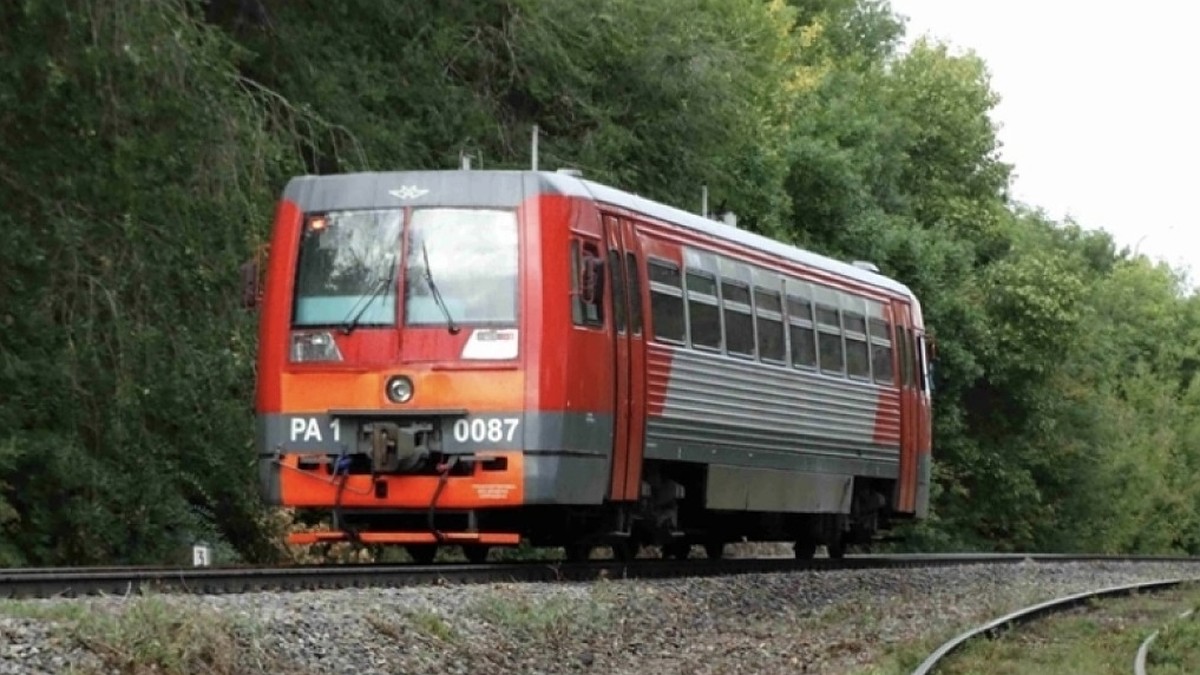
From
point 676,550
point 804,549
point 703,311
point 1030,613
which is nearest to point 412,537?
point 703,311

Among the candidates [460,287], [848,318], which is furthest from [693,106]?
[460,287]

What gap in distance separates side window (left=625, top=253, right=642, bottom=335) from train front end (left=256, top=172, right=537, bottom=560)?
1350mm

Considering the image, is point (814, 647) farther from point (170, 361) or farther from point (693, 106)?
point (693, 106)

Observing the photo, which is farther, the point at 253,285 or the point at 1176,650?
the point at 253,285

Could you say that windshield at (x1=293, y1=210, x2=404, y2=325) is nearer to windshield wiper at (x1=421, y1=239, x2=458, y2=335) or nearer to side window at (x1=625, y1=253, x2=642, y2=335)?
windshield wiper at (x1=421, y1=239, x2=458, y2=335)

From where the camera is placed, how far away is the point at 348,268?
52.9 ft

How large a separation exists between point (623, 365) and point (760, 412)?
307 centimetres

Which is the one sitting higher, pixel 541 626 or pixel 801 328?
pixel 801 328

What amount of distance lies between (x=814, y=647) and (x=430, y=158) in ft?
39.6

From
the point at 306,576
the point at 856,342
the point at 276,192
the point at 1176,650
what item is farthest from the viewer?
the point at 856,342

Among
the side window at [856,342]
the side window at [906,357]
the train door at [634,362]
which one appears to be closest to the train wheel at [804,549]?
the side window at [906,357]

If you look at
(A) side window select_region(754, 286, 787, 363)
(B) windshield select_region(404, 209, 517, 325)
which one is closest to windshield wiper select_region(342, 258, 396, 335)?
(B) windshield select_region(404, 209, 517, 325)

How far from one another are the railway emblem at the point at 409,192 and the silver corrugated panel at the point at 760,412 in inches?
87.0

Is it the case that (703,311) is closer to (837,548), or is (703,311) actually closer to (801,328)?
(801,328)
